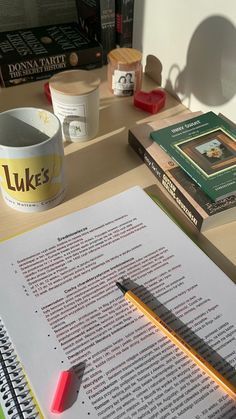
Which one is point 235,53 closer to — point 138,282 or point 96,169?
point 96,169

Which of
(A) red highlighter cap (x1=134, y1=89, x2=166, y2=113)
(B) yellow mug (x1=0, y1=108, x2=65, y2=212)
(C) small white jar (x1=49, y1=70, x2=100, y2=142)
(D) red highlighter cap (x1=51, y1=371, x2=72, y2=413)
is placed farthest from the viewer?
(A) red highlighter cap (x1=134, y1=89, x2=166, y2=113)

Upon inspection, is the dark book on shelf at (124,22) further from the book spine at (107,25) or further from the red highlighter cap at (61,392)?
the red highlighter cap at (61,392)

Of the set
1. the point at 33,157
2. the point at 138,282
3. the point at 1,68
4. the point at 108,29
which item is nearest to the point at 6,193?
the point at 33,157

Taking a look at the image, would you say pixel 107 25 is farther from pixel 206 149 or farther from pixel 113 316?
pixel 113 316

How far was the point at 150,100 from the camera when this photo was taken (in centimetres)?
69

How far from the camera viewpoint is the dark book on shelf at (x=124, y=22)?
29.2 inches

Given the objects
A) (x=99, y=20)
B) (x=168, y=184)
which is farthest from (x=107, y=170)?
(x=99, y=20)

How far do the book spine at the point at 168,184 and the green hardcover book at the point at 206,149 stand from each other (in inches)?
1.0

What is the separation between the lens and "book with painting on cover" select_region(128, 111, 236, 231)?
0.50 m

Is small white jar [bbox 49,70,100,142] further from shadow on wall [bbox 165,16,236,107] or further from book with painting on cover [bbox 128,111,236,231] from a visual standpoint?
shadow on wall [bbox 165,16,236,107]

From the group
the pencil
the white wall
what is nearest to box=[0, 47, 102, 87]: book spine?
the white wall

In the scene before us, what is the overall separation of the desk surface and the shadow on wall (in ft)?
0.17

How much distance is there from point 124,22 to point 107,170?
35 centimetres

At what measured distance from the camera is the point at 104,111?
705 mm
